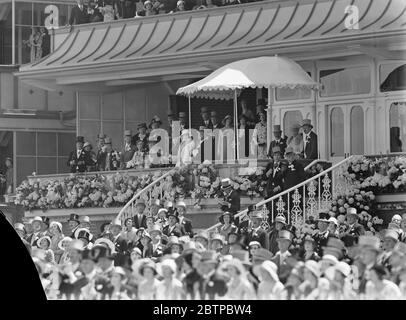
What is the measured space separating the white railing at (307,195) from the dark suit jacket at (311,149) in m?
0.15

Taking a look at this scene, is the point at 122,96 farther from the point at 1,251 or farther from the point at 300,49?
the point at 1,251

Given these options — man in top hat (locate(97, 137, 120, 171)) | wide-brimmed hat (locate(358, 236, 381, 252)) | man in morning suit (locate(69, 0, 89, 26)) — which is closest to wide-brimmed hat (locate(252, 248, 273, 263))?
wide-brimmed hat (locate(358, 236, 381, 252))

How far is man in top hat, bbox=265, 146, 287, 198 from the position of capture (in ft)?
31.6

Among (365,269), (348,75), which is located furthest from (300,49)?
(365,269)

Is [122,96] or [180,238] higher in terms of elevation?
[122,96]

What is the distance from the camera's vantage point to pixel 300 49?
991cm

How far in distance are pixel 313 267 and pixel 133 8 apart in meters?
2.81

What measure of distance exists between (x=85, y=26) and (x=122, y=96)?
0.58m

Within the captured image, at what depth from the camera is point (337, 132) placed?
32.3 feet

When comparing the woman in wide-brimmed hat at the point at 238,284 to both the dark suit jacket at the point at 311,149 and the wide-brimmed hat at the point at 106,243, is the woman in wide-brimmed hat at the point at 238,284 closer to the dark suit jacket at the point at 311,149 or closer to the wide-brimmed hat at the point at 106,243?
the wide-brimmed hat at the point at 106,243

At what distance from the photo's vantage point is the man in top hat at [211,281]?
26.9 feet

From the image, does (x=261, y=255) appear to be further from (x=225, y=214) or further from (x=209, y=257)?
(x=225, y=214)

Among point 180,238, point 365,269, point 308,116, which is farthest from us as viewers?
point 308,116

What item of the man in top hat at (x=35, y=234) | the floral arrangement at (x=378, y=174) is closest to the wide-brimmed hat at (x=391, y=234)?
the floral arrangement at (x=378, y=174)
